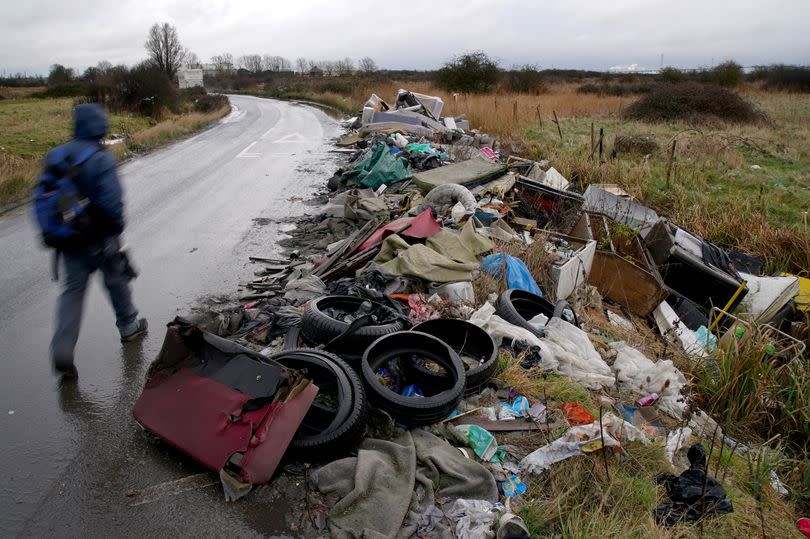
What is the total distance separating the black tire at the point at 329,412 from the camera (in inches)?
127

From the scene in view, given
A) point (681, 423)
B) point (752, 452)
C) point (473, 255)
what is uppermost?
point (473, 255)

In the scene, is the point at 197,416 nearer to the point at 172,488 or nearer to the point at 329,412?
the point at 172,488

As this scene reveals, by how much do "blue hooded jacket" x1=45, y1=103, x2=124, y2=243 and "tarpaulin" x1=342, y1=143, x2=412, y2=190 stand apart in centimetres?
660

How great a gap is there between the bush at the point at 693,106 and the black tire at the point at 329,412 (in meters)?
24.8

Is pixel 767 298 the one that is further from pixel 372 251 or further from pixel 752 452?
pixel 372 251

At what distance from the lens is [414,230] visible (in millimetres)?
6695

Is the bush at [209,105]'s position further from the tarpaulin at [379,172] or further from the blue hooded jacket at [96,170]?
the blue hooded jacket at [96,170]

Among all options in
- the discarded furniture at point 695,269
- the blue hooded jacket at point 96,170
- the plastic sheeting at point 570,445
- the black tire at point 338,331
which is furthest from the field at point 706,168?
the blue hooded jacket at point 96,170

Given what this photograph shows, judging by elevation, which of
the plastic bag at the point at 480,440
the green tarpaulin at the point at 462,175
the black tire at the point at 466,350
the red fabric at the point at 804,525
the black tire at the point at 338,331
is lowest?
the red fabric at the point at 804,525

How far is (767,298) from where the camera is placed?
7.17 m

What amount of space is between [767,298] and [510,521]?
20.7 feet

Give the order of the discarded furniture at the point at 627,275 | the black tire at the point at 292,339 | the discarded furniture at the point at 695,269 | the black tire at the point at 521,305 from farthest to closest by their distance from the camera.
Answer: the discarded furniture at the point at 695,269 < the discarded furniture at the point at 627,275 < the black tire at the point at 521,305 < the black tire at the point at 292,339

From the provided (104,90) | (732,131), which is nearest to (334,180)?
(732,131)

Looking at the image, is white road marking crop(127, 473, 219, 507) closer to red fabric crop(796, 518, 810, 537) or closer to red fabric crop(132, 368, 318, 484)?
red fabric crop(132, 368, 318, 484)
